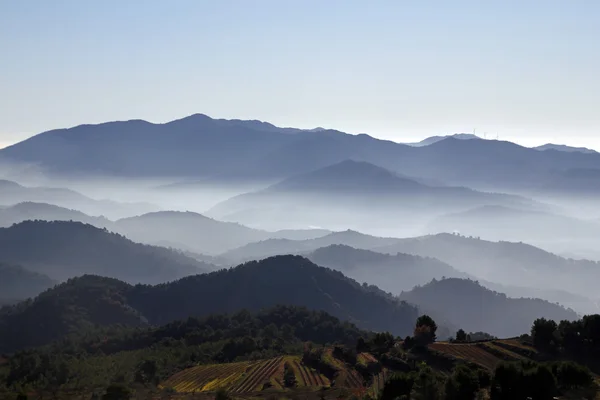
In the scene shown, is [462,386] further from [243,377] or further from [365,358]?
[243,377]

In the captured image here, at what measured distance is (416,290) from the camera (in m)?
196

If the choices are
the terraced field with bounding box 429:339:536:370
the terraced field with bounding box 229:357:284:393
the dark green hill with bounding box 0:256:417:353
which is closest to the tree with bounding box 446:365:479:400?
the terraced field with bounding box 429:339:536:370

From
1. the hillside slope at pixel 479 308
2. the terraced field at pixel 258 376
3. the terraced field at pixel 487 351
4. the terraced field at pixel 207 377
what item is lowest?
the hillside slope at pixel 479 308

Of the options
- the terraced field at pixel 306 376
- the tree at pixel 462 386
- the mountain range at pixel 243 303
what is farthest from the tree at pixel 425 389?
the mountain range at pixel 243 303

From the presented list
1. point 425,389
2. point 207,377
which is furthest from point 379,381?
point 207,377

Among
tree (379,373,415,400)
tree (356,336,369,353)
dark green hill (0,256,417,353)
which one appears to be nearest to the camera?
tree (379,373,415,400)

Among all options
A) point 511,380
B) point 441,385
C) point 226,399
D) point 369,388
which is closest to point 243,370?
point 369,388

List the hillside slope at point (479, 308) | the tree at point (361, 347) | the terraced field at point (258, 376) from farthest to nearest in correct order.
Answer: the hillside slope at point (479, 308)
the tree at point (361, 347)
the terraced field at point (258, 376)

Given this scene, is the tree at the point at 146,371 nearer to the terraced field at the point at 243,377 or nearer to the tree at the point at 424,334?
the terraced field at the point at 243,377

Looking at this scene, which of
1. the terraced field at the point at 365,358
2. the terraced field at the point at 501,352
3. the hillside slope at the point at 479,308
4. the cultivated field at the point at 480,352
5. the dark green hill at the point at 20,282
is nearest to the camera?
the cultivated field at the point at 480,352

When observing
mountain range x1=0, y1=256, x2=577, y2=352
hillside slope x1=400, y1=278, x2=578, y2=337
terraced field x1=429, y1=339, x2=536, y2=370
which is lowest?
hillside slope x1=400, y1=278, x2=578, y2=337

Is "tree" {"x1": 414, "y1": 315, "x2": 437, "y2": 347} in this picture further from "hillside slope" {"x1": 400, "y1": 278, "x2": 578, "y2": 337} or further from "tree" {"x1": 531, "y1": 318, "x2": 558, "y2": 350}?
"hillside slope" {"x1": 400, "y1": 278, "x2": 578, "y2": 337}

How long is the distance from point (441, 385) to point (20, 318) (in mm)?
104980

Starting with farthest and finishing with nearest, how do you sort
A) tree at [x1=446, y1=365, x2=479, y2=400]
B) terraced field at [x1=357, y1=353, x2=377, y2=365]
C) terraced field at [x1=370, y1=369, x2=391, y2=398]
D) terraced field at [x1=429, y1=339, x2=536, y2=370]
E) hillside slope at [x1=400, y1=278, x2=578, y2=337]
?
hillside slope at [x1=400, y1=278, x2=578, y2=337] < terraced field at [x1=357, y1=353, x2=377, y2=365] < terraced field at [x1=429, y1=339, x2=536, y2=370] < terraced field at [x1=370, y1=369, x2=391, y2=398] < tree at [x1=446, y1=365, x2=479, y2=400]
